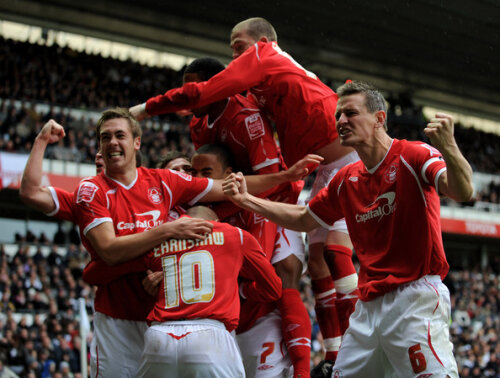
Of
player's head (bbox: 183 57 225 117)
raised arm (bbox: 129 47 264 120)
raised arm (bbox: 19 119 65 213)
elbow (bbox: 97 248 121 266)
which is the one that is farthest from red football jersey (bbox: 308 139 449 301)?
raised arm (bbox: 19 119 65 213)

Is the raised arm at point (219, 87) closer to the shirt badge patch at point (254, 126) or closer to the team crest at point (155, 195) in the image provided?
the shirt badge patch at point (254, 126)

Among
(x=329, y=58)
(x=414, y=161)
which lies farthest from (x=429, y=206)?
(x=329, y=58)

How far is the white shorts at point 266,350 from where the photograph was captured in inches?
192

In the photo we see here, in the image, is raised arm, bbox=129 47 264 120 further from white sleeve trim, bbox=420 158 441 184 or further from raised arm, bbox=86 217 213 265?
white sleeve trim, bbox=420 158 441 184

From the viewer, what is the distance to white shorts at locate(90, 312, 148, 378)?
169 inches

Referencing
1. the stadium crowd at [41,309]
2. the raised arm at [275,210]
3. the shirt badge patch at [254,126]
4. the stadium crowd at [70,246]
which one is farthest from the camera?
the stadium crowd at [70,246]

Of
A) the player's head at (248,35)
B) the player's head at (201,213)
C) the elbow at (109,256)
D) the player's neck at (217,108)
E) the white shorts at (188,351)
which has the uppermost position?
the player's head at (248,35)

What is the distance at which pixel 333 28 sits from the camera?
2209cm

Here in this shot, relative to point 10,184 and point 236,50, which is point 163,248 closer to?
point 236,50

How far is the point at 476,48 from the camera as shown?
2372 centimetres

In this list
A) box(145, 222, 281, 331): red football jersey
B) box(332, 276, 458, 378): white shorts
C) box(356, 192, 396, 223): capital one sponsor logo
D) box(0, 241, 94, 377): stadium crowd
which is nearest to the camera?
box(332, 276, 458, 378): white shorts

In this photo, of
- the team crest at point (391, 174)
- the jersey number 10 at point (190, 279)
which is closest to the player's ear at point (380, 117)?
the team crest at point (391, 174)

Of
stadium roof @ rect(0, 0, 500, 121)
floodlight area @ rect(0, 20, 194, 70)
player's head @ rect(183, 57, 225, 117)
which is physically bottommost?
player's head @ rect(183, 57, 225, 117)

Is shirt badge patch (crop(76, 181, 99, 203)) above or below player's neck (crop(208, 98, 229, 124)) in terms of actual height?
below
